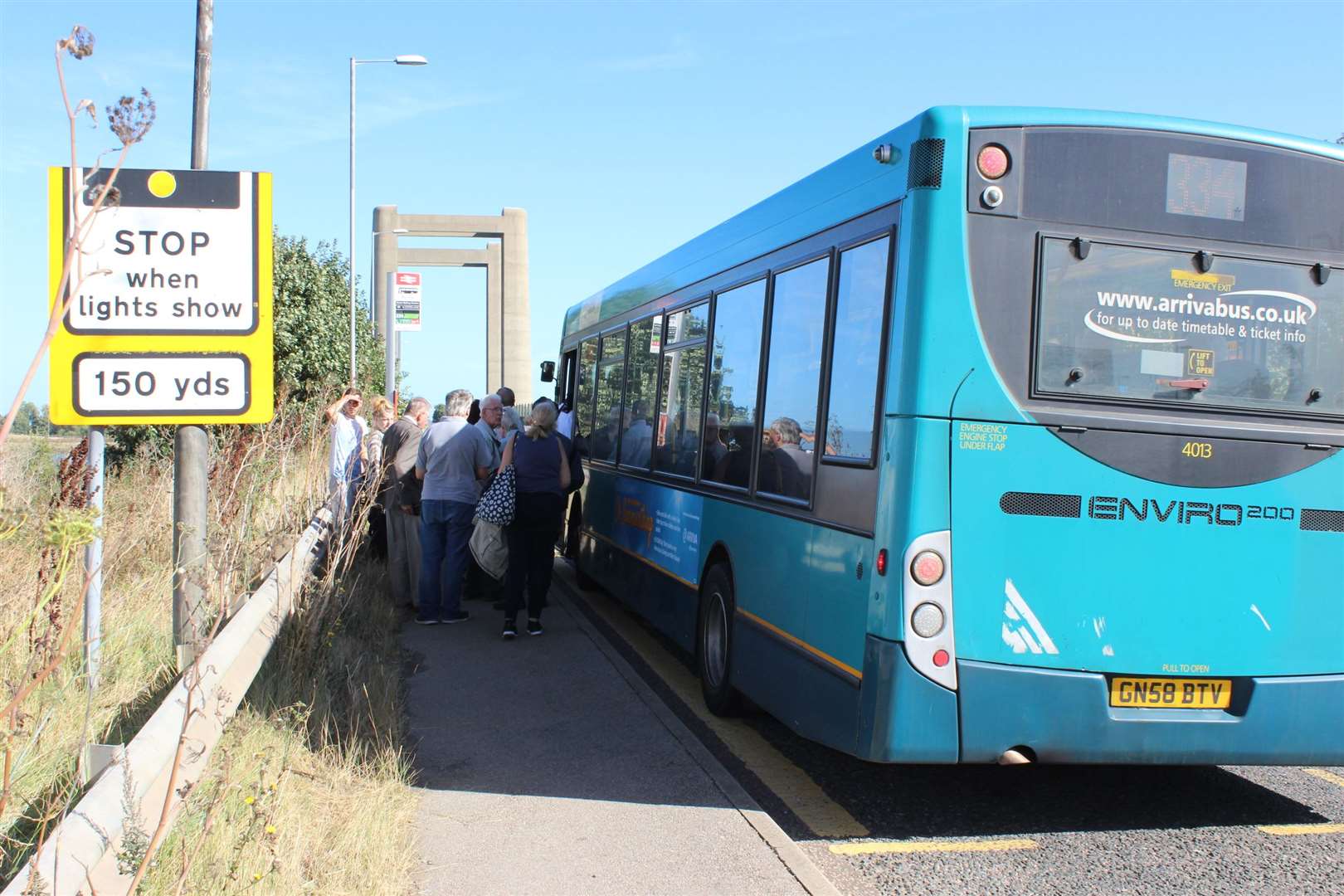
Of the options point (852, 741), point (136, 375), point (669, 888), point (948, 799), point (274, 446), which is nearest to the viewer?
point (669, 888)

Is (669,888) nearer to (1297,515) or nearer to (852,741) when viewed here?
(852,741)

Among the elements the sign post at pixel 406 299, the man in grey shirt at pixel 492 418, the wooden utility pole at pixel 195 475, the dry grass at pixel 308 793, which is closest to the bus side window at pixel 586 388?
the man in grey shirt at pixel 492 418

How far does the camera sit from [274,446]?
10.3 meters

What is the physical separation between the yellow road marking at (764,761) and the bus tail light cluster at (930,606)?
0.94 metres

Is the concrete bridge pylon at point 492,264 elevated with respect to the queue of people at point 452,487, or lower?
elevated

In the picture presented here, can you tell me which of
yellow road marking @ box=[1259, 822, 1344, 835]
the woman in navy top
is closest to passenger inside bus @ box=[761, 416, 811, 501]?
yellow road marking @ box=[1259, 822, 1344, 835]

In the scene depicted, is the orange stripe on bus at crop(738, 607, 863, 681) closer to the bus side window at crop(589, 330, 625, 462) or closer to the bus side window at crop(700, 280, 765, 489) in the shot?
the bus side window at crop(700, 280, 765, 489)

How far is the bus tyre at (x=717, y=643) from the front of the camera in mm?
7246

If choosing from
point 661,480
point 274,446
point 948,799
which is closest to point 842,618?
point 948,799

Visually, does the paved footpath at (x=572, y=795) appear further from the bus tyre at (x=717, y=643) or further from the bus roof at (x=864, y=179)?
the bus roof at (x=864, y=179)

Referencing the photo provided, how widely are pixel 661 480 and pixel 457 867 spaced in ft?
15.6

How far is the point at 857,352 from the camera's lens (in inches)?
219

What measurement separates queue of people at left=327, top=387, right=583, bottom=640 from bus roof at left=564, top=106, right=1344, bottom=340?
2.23m

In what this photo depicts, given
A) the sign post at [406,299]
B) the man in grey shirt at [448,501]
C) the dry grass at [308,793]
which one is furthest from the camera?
the sign post at [406,299]
